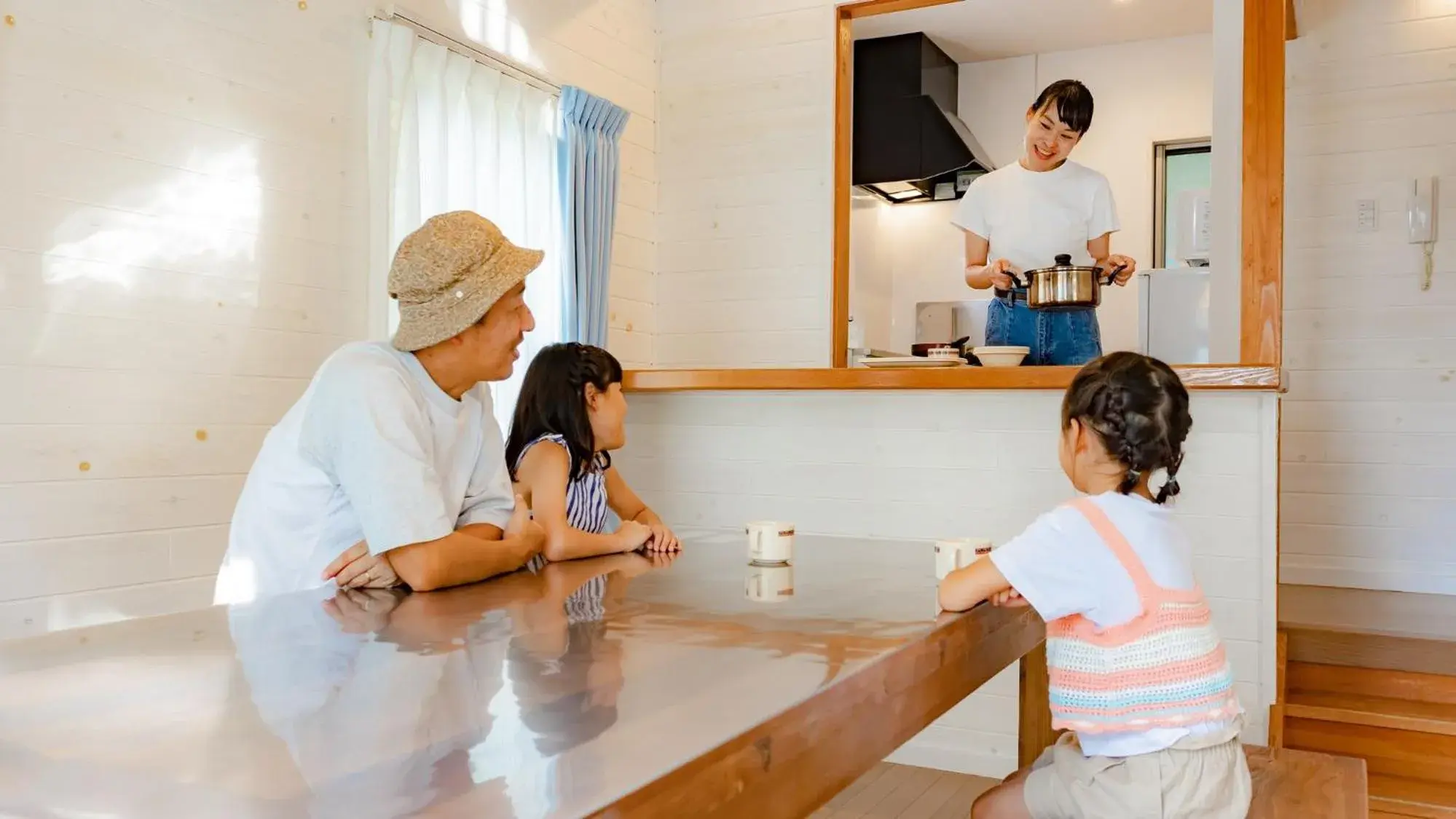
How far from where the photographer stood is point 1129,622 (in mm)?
1541

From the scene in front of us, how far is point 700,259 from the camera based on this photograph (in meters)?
4.71

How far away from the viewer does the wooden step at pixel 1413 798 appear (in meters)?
2.88

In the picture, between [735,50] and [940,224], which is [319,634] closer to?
[735,50]

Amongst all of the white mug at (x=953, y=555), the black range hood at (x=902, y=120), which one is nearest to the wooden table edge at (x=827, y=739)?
the white mug at (x=953, y=555)

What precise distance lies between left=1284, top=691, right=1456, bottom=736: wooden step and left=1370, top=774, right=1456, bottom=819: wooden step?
0.15m

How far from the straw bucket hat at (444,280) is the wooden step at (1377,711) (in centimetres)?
270

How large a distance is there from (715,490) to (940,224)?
3.55 meters

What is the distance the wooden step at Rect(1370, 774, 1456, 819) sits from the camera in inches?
113

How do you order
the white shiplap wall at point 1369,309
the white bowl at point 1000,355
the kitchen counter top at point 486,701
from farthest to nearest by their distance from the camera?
the white shiplap wall at point 1369,309 < the white bowl at point 1000,355 < the kitchen counter top at point 486,701

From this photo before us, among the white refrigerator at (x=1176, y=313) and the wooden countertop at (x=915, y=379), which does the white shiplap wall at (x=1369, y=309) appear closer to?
the white refrigerator at (x=1176, y=313)

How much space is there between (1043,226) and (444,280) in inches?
116

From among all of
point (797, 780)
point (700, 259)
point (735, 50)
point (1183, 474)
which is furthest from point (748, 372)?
point (797, 780)

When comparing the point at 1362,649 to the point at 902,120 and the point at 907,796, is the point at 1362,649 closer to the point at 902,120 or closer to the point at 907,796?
the point at 907,796

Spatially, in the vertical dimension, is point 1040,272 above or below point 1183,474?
above
